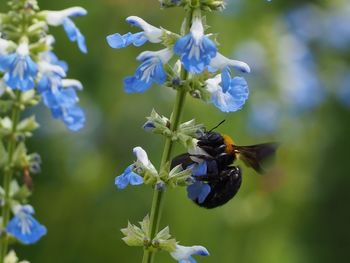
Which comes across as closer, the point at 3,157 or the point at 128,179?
the point at 128,179

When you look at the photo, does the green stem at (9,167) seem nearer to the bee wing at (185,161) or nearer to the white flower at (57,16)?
the white flower at (57,16)

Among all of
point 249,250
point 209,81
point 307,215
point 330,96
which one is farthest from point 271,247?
point 209,81

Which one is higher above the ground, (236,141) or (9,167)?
(9,167)

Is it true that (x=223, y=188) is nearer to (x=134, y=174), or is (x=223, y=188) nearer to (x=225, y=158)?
(x=225, y=158)

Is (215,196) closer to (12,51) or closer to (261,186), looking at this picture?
(12,51)

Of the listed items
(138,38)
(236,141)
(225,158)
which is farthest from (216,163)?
(236,141)

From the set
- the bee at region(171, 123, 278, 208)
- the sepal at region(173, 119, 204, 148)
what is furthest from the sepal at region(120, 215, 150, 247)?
the sepal at region(173, 119, 204, 148)

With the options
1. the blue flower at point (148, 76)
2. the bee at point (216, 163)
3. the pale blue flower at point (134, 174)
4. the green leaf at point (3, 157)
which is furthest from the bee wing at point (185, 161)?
the green leaf at point (3, 157)
